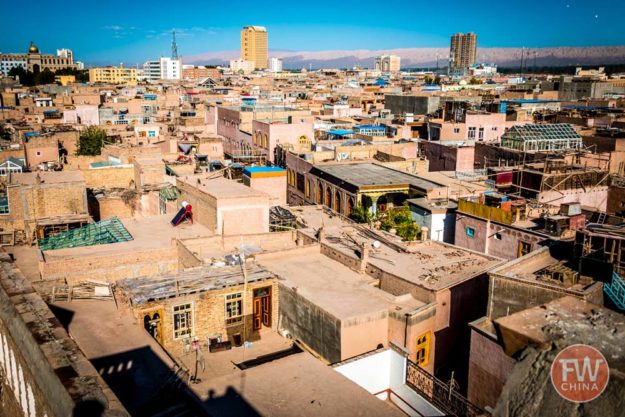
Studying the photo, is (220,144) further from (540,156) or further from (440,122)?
(540,156)

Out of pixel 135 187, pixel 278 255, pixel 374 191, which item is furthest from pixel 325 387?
pixel 135 187

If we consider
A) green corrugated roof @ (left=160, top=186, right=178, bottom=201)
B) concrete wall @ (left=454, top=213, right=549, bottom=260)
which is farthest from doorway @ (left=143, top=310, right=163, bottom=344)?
concrete wall @ (left=454, top=213, right=549, bottom=260)

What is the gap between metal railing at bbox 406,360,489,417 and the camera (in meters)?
12.7

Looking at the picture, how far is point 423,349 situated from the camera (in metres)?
16.3

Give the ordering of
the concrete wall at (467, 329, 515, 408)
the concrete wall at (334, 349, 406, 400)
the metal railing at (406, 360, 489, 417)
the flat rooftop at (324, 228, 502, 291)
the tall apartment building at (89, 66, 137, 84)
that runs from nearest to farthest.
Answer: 1. the metal railing at (406, 360, 489, 417)
2. the concrete wall at (334, 349, 406, 400)
3. the concrete wall at (467, 329, 515, 408)
4. the flat rooftop at (324, 228, 502, 291)
5. the tall apartment building at (89, 66, 137, 84)

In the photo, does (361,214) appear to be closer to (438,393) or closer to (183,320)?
(183,320)

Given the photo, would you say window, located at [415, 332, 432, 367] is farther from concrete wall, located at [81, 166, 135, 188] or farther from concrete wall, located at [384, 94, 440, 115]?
concrete wall, located at [384, 94, 440, 115]

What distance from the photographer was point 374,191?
2931 centimetres

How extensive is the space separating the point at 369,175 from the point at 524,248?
40.8ft

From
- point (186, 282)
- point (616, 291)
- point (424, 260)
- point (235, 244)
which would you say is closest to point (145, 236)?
point (235, 244)

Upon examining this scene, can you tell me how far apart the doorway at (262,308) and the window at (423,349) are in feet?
14.5

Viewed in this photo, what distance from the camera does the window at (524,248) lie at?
20719mm

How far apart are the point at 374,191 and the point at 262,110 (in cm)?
2563

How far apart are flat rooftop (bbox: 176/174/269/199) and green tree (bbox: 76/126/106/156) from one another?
19.5 metres
